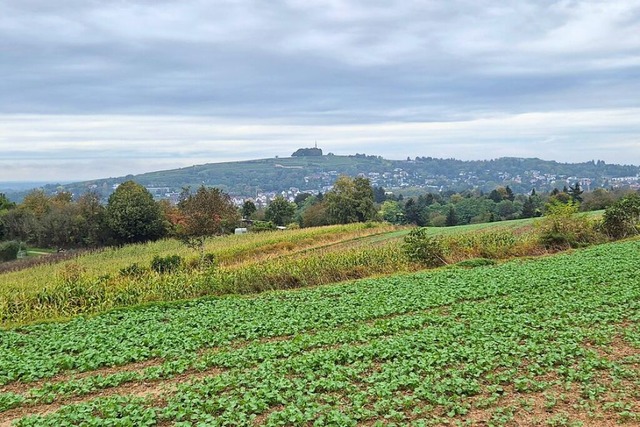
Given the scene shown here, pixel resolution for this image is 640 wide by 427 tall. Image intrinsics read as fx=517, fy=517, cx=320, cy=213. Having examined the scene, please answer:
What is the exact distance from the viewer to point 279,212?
254 feet

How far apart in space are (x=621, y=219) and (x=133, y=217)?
41.0 metres

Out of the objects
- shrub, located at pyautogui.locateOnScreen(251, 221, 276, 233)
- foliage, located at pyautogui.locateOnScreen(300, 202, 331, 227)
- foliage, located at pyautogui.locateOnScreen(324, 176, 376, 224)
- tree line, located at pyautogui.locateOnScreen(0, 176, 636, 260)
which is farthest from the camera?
foliage, located at pyautogui.locateOnScreen(300, 202, 331, 227)

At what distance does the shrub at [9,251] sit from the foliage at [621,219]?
169 feet

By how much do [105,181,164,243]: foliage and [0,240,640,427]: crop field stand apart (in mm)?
34855

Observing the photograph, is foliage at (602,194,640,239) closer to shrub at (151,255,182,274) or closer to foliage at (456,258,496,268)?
foliage at (456,258,496,268)

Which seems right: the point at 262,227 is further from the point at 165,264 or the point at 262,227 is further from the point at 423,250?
the point at 423,250

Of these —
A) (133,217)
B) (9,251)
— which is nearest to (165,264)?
(133,217)

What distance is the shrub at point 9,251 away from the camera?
4928 centimetres

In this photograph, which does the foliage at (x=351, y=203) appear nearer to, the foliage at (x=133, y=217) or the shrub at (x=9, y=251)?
the foliage at (x=133, y=217)

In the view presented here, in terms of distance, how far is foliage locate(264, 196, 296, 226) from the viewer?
77.1 meters

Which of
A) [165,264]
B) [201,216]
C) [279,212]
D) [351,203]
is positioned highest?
[201,216]

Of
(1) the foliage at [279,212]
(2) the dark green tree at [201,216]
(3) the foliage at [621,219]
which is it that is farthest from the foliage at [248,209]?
(3) the foliage at [621,219]

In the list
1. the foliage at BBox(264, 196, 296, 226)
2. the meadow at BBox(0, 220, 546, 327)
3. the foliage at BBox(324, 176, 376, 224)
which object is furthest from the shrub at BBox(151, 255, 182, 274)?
the foliage at BBox(264, 196, 296, 226)

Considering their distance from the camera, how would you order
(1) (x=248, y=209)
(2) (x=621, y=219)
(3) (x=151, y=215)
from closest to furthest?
1. (2) (x=621, y=219)
2. (3) (x=151, y=215)
3. (1) (x=248, y=209)
